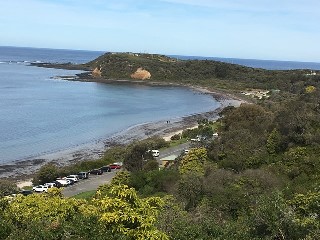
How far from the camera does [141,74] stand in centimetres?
12650

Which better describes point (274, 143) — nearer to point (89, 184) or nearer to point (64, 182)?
point (89, 184)

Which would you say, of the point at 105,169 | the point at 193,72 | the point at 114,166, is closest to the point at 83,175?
the point at 105,169

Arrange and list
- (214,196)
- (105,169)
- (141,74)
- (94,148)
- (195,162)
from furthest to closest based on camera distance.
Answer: (141,74) < (94,148) < (105,169) < (195,162) < (214,196)

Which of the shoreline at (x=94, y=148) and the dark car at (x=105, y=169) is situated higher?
the dark car at (x=105, y=169)

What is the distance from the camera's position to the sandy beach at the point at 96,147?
37.7 metres

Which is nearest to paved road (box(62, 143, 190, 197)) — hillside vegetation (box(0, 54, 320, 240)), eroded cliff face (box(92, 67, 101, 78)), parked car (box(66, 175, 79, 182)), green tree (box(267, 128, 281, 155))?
parked car (box(66, 175, 79, 182))

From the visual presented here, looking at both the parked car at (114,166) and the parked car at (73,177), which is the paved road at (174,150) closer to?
the parked car at (114,166)

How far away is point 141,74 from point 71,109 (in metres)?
58.0

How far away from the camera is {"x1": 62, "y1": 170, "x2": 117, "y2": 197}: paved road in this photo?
29.9 metres

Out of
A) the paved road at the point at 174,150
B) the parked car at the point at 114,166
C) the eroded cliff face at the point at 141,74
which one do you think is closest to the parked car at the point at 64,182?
the parked car at the point at 114,166

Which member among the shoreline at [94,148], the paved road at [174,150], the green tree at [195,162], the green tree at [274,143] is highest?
the green tree at [274,143]

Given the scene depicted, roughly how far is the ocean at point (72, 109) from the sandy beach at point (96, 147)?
4.39ft

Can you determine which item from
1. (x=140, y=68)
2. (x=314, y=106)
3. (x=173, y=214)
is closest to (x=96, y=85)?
(x=140, y=68)

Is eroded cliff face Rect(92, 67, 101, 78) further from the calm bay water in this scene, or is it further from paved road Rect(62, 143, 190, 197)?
paved road Rect(62, 143, 190, 197)
